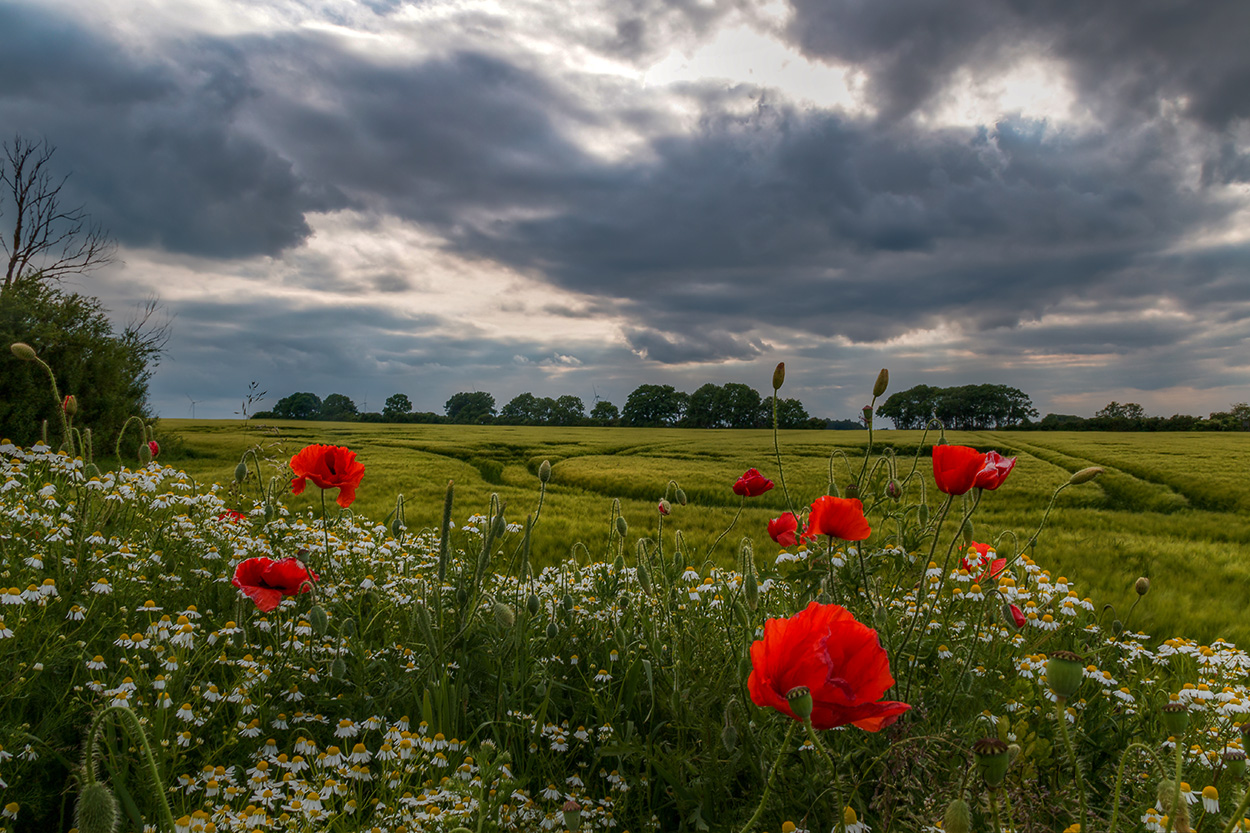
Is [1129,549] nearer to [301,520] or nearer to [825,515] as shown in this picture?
[825,515]

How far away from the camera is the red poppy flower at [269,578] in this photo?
9.62ft

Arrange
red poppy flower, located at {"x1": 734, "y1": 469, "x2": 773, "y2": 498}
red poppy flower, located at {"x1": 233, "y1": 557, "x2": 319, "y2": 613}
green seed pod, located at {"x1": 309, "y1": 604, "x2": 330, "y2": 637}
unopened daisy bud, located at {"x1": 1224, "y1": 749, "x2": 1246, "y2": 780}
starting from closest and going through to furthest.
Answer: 1. unopened daisy bud, located at {"x1": 1224, "y1": 749, "x2": 1246, "y2": 780}
2. green seed pod, located at {"x1": 309, "y1": 604, "x2": 330, "y2": 637}
3. red poppy flower, located at {"x1": 233, "y1": 557, "x2": 319, "y2": 613}
4. red poppy flower, located at {"x1": 734, "y1": 469, "x2": 773, "y2": 498}

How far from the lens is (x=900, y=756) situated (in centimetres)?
204

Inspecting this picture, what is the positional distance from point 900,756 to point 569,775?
4.91 ft

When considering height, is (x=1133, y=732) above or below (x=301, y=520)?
below

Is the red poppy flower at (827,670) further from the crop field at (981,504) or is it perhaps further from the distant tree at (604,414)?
the distant tree at (604,414)

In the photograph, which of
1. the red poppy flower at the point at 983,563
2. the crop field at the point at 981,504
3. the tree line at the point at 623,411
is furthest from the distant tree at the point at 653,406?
the red poppy flower at the point at 983,563

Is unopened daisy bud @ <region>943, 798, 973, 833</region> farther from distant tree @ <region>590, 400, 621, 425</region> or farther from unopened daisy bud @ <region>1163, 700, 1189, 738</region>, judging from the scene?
distant tree @ <region>590, 400, 621, 425</region>

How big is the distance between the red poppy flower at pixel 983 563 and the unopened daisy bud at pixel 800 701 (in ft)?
7.15

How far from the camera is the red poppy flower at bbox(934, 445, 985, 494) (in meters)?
2.10

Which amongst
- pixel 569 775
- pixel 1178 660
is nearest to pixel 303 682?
pixel 569 775

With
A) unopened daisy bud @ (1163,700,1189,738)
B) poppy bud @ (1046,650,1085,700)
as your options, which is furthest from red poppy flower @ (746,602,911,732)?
unopened daisy bud @ (1163,700,1189,738)

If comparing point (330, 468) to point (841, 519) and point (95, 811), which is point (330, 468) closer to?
point (95, 811)

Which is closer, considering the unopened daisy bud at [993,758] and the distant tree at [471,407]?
the unopened daisy bud at [993,758]
